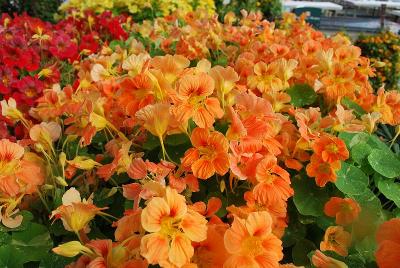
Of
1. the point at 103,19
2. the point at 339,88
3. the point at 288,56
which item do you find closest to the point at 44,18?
the point at 103,19

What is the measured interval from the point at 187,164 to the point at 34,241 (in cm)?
40

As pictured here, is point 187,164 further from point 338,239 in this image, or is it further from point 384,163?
point 384,163

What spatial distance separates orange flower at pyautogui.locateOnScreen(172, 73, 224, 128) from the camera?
3.11 feet

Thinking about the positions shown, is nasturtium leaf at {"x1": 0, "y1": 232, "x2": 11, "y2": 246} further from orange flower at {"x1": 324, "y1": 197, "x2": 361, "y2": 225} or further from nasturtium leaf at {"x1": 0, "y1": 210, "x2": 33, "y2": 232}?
orange flower at {"x1": 324, "y1": 197, "x2": 361, "y2": 225}

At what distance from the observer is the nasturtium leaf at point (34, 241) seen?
39.3 inches

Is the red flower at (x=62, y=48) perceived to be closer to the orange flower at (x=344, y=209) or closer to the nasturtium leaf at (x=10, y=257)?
the nasturtium leaf at (x=10, y=257)

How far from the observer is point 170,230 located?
75cm

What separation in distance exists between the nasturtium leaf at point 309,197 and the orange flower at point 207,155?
0.24 m

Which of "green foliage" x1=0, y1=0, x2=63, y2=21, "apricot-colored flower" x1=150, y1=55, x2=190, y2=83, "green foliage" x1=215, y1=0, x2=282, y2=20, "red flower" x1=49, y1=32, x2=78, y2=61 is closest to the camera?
"apricot-colored flower" x1=150, y1=55, x2=190, y2=83

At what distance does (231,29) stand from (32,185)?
5.35 feet

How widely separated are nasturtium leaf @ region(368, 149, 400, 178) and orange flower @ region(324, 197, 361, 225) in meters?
0.15

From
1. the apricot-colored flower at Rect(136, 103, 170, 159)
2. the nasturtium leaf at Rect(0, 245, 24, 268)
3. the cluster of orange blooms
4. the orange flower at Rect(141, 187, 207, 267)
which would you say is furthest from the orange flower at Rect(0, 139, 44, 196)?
the orange flower at Rect(141, 187, 207, 267)

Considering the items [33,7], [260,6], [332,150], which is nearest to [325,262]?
[332,150]

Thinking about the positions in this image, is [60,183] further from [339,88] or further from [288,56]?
[288,56]
